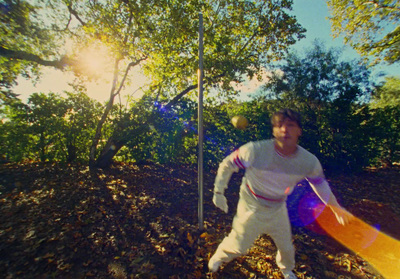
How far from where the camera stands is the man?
213cm

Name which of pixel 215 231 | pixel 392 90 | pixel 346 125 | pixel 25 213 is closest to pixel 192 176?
pixel 215 231

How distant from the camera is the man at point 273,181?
6.98ft

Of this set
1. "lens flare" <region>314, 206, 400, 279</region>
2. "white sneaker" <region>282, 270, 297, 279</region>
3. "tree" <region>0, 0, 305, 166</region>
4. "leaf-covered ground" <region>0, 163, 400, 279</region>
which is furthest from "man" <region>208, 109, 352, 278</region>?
"tree" <region>0, 0, 305, 166</region>

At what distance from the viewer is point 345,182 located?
6.55 m

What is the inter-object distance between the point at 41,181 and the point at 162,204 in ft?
14.3

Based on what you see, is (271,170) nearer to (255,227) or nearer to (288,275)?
(255,227)

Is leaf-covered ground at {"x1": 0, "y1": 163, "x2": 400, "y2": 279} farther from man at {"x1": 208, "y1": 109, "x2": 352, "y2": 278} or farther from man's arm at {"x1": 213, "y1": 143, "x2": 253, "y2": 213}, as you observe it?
man's arm at {"x1": 213, "y1": 143, "x2": 253, "y2": 213}

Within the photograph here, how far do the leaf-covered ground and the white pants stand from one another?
29.4 inches

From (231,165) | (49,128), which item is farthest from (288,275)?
(49,128)

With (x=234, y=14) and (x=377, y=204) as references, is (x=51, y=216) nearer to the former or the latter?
(x=377, y=204)

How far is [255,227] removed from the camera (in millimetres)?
2248

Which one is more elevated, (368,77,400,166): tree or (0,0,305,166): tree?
(0,0,305,166): tree

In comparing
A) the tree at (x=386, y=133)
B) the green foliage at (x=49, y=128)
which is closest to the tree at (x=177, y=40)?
the green foliage at (x=49, y=128)

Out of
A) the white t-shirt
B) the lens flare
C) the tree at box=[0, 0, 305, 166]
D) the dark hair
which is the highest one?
the tree at box=[0, 0, 305, 166]
